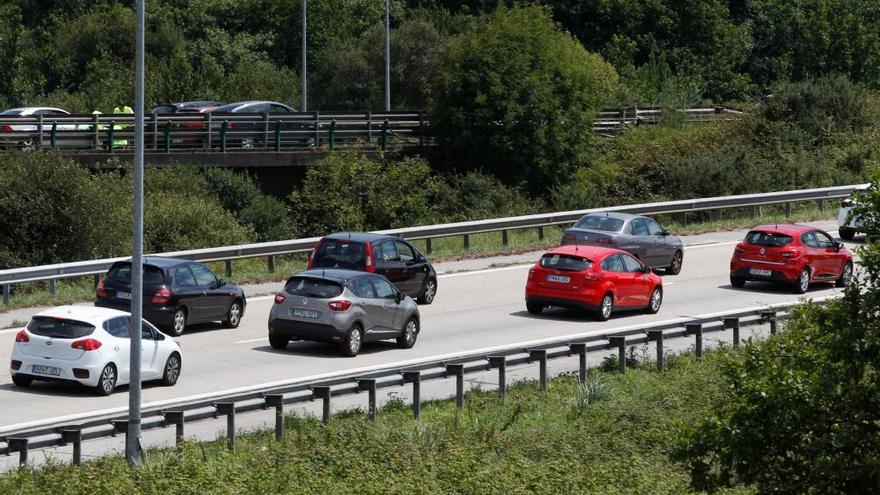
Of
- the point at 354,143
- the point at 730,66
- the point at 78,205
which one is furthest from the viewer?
the point at 730,66

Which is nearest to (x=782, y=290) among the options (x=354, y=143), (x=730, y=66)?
(x=354, y=143)

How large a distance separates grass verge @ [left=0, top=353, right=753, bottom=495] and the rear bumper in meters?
3.06

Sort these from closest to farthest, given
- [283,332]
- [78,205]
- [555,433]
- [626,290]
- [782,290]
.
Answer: [555,433] → [283,332] → [626,290] → [782,290] → [78,205]

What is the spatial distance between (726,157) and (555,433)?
34.9m

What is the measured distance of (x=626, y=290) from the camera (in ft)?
99.3

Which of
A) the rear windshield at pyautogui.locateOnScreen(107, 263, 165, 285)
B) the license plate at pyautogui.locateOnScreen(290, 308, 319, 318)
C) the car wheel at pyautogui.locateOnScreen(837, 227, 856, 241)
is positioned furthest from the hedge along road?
the car wheel at pyautogui.locateOnScreen(837, 227, 856, 241)

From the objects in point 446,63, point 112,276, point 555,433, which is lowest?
point 555,433

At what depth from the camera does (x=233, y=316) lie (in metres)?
28.1

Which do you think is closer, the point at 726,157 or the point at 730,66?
the point at 726,157

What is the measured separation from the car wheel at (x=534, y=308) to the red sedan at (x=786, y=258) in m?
5.85

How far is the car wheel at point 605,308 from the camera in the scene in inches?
1171

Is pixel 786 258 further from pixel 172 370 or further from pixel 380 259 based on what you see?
pixel 172 370

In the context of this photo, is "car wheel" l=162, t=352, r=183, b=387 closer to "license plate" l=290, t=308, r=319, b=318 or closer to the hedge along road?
the hedge along road

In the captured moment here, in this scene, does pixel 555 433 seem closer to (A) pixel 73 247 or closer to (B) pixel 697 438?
(B) pixel 697 438
